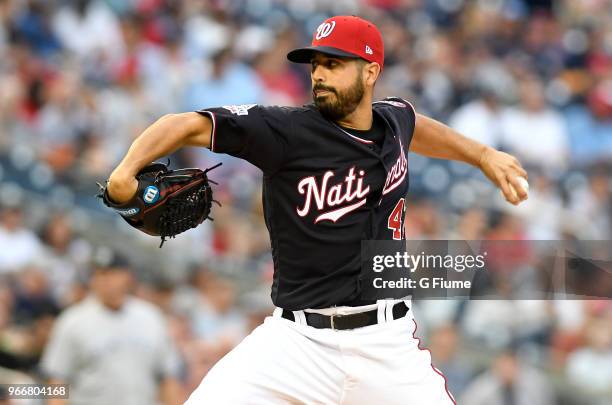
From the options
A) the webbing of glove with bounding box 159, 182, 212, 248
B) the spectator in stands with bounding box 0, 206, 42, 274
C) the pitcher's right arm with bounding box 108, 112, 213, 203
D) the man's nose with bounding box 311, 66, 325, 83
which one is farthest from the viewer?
the spectator in stands with bounding box 0, 206, 42, 274

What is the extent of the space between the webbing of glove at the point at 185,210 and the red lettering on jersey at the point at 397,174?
2.38 ft

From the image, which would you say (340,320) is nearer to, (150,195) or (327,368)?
(327,368)

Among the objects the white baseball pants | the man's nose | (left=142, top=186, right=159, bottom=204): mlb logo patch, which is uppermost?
the man's nose

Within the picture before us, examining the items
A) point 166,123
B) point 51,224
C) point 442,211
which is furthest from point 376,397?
point 442,211

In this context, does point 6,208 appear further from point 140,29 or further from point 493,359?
point 493,359

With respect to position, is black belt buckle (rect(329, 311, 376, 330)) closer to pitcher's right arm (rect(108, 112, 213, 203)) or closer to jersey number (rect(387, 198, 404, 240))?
jersey number (rect(387, 198, 404, 240))

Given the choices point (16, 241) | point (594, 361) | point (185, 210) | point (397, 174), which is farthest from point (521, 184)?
point (16, 241)

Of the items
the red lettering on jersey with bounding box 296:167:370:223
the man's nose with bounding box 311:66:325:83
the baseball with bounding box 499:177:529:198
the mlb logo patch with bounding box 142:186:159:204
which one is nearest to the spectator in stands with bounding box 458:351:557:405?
the baseball with bounding box 499:177:529:198

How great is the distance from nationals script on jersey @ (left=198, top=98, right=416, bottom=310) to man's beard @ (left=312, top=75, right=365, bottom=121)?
0.04 meters

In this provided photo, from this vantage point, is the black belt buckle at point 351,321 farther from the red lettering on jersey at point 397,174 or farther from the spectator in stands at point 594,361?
the spectator in stands at point 594,361

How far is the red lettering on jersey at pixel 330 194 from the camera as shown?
3496mm

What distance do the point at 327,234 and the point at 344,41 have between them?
0.77m

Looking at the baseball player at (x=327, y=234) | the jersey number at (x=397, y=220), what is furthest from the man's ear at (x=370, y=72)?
the jersey number at (x=397, y=220)

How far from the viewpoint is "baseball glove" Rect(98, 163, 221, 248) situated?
313 centimetres
